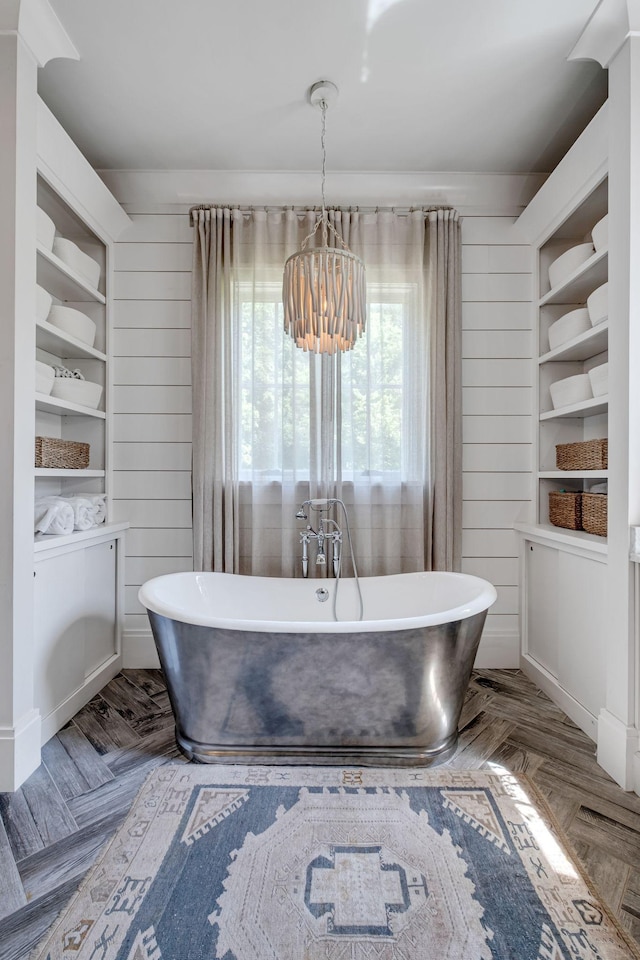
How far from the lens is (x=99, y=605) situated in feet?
8.18

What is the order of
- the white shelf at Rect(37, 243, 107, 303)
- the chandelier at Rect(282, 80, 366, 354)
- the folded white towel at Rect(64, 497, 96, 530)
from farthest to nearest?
the folded white towel at Rect(64, 497, 96, 530)
the white shelf at Rect(37, 243, 107, 303)
the chandelier at Rect(282, 80, 366, 354)

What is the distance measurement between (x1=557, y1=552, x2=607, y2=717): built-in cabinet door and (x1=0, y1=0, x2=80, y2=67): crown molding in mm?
2884

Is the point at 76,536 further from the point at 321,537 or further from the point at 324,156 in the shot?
the point at 324,156

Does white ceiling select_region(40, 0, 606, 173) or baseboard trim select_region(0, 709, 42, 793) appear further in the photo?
white ceiling select_region(40, 0, 606, 173)

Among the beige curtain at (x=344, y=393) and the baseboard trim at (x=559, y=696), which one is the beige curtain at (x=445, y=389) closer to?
the beige curtain at (x=344, y=393)

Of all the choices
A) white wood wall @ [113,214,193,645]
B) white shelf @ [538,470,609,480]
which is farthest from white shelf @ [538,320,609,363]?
white wood wall @ [113,214,193,645]

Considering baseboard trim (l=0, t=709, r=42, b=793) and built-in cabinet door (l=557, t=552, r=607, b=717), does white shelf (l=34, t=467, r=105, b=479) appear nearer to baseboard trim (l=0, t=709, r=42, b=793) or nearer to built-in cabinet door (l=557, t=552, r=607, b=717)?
baseboard trim (l=0, t=709, r=42, b=793)

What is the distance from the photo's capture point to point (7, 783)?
168cm

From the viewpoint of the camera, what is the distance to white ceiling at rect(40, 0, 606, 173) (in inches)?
70.2

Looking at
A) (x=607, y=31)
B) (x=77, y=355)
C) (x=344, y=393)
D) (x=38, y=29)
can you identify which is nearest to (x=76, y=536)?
(x=77, y=355)

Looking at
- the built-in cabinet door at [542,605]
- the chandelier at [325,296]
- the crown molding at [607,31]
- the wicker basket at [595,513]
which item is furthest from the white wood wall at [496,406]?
the chandelier at [325,296]

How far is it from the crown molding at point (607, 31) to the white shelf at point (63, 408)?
98.8 inches

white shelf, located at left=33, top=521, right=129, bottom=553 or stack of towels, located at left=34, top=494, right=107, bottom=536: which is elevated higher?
stack of towels, located at left=34, top=494, right=107, bottom=536

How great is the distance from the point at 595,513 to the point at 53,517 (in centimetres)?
233
